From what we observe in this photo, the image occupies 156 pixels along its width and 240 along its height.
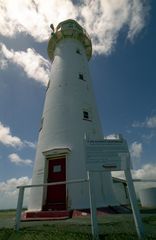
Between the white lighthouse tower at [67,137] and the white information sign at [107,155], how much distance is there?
3388 mm

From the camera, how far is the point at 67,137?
1025 cm

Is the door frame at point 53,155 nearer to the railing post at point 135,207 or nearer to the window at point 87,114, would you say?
the window at point 87,114

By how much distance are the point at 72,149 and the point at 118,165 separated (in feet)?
16.7

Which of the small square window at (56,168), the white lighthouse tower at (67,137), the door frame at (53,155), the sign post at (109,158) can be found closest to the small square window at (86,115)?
the white lighthouse tower at (67,137)

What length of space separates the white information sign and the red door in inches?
192

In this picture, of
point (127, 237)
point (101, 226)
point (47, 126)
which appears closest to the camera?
point (127, 237)

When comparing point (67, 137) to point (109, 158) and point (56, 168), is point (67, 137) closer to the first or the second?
point (56, 168)

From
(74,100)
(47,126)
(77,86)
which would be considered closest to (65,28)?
(77,86)

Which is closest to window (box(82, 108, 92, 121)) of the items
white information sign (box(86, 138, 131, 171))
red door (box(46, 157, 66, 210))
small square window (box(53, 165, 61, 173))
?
red door (box(46, 157, 66, 210))

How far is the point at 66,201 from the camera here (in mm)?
8766

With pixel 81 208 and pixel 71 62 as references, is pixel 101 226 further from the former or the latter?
pixel 71 62

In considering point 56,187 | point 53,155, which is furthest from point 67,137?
point 56,187

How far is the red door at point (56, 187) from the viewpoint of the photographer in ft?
29.7

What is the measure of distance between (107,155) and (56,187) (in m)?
5.44
